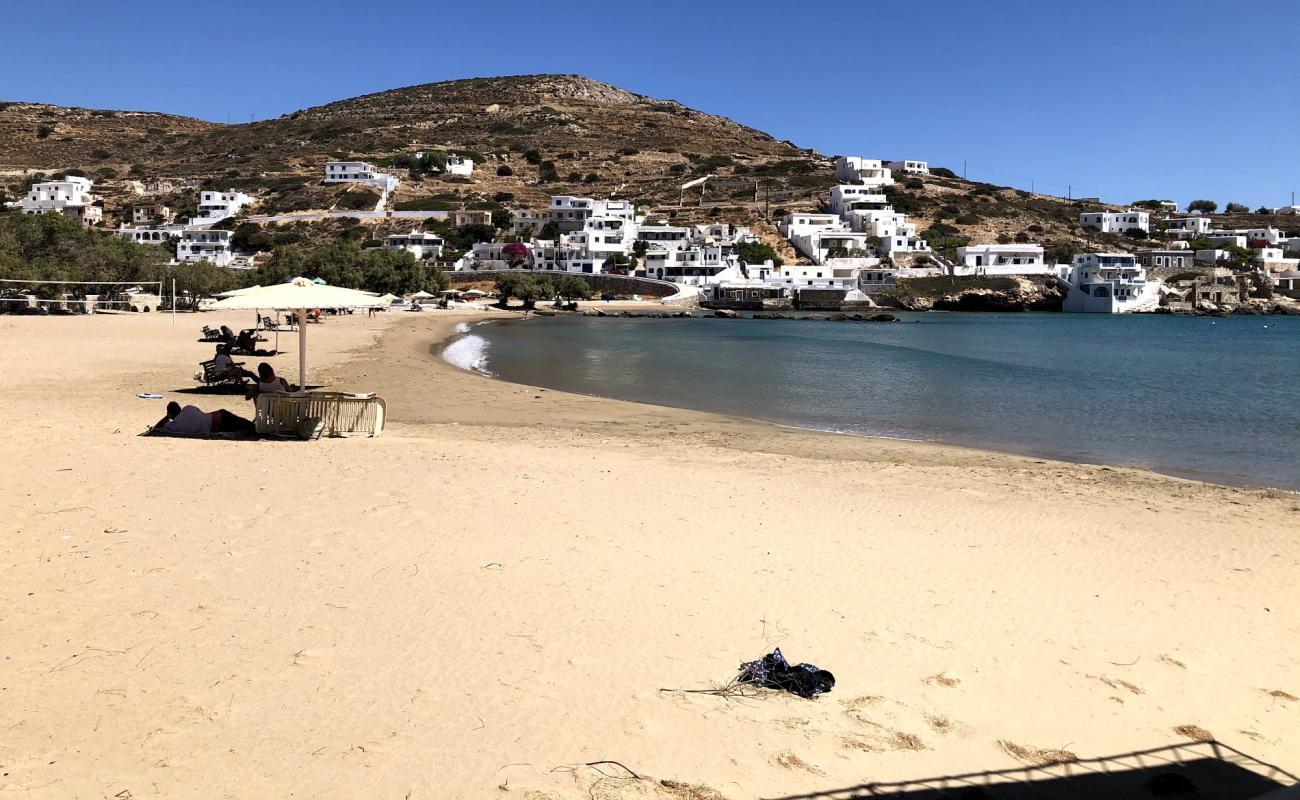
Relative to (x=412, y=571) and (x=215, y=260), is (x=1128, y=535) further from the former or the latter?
(x=215, y=260)

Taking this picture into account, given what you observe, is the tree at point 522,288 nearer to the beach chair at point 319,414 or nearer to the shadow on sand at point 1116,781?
the beach chair at point 319,414

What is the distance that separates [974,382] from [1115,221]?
107 meters

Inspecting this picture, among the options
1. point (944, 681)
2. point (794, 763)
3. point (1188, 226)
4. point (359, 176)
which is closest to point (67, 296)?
point (944, 681)

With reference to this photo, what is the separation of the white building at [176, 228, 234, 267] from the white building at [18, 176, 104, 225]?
15.8 meters

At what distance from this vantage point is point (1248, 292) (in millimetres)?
93750

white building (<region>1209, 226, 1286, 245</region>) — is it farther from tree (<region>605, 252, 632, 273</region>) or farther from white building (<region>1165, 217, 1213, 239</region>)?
tree (<region>605, 252, 632, 273</region>)

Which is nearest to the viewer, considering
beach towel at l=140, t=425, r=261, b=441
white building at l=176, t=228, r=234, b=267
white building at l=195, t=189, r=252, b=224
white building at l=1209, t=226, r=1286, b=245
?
beach towel at l=140, t=425, r=261, b=441

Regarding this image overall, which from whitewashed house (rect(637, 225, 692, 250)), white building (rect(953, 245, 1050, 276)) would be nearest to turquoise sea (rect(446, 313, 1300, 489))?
whitewashed house (rect(637, 225, 692, 250))

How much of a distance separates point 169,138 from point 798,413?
528 feet

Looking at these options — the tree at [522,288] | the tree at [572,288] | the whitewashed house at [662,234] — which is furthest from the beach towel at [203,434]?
the whitewashed house at [662,234]

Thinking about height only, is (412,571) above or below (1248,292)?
below

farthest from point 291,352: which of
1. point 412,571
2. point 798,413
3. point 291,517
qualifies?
point 412,571

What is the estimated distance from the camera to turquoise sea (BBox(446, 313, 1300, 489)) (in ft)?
54.3

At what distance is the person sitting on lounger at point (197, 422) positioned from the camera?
441 inches
